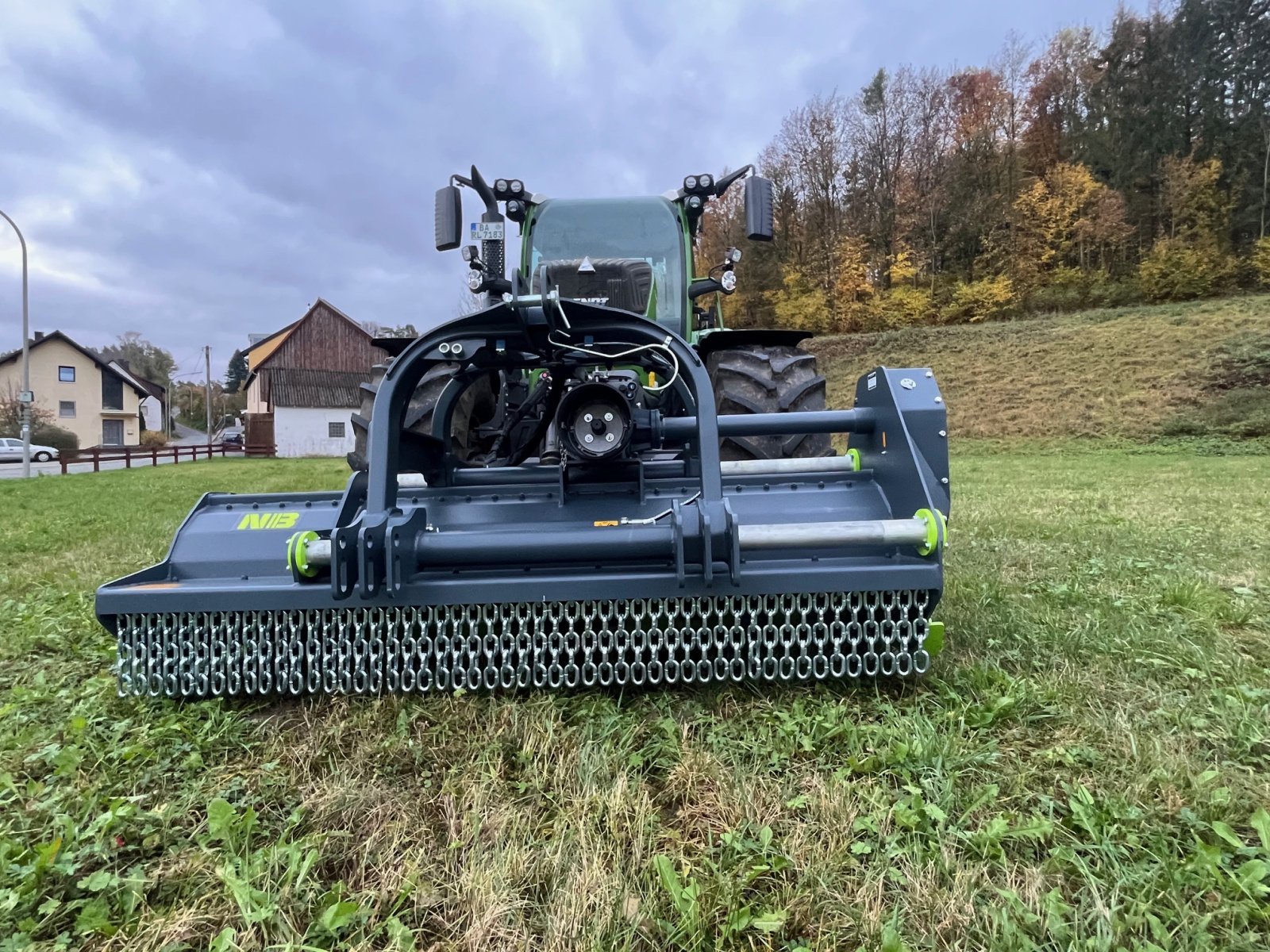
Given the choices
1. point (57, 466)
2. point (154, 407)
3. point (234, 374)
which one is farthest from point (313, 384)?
point (234, 374)

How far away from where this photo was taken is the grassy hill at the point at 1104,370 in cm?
1684

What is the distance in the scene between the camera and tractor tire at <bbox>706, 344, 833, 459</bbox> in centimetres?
370

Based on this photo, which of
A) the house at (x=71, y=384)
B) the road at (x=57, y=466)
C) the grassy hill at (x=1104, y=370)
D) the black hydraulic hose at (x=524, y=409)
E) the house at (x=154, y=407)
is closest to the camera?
the black hydraulic hose at (x=524, y=409)

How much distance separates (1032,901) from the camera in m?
1.38

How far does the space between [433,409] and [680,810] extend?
245 centimetres

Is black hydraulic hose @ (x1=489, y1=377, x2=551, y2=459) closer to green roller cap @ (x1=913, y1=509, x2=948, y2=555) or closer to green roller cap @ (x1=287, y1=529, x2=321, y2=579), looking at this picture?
green roller cap @ (x1=287, y1=529, x2=321, y2=579)

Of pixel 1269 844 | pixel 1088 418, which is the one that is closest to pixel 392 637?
pixel 1269 844

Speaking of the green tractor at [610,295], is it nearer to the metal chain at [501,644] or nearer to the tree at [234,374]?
the metal chain at [501,644]

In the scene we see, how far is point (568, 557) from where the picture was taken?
7.20 feet

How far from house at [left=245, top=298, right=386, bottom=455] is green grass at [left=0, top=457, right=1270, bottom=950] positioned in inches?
1220

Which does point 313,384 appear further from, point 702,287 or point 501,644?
point 501,644

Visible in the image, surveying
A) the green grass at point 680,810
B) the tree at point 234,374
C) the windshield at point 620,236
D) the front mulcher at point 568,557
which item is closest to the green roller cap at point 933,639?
the front mulcher at point 568,557

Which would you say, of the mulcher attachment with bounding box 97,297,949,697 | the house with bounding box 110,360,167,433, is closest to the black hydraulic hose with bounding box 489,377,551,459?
the mulcher attachment with bounding box 97,297,949,697

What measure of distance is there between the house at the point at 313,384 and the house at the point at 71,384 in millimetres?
9454
